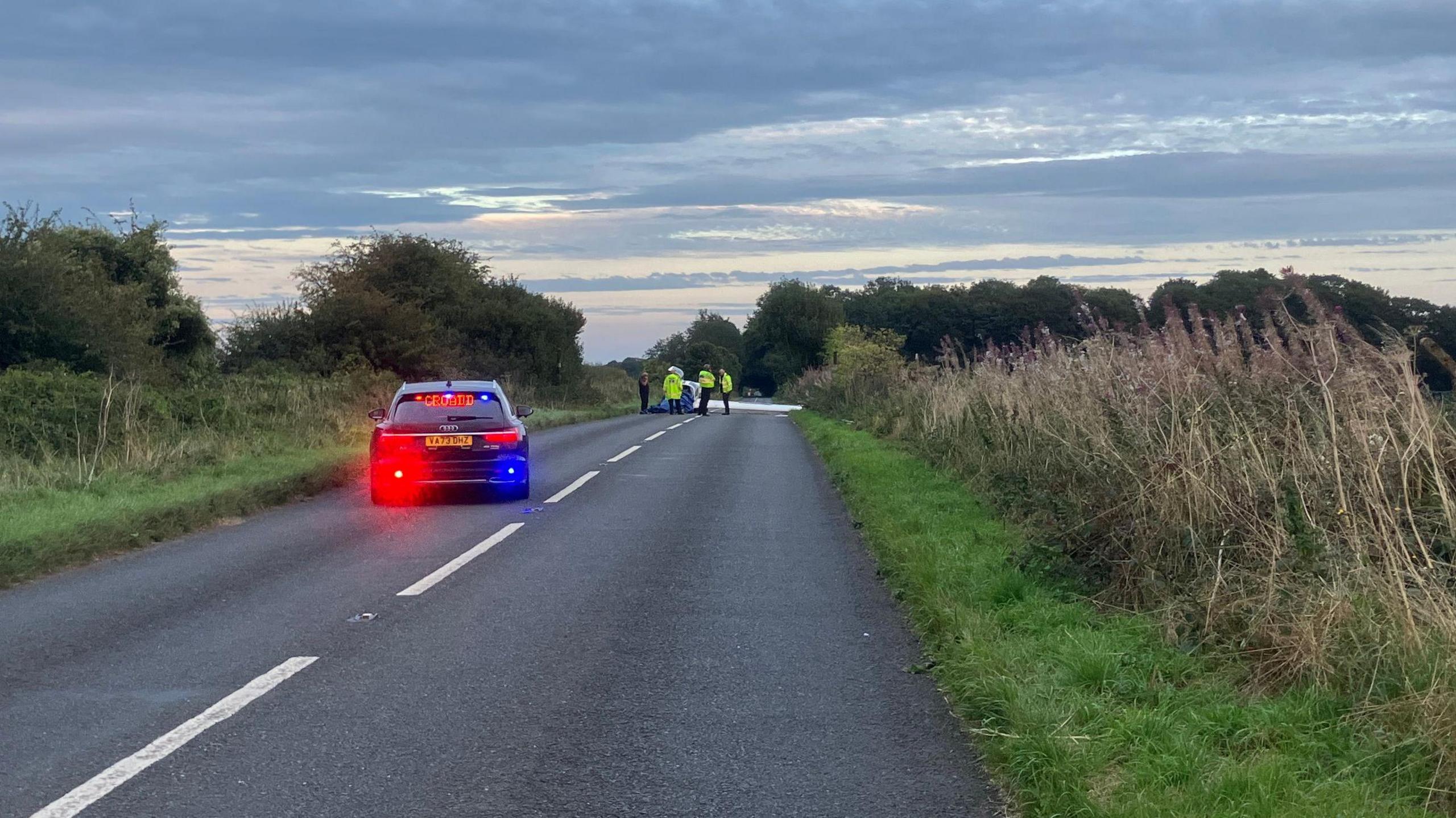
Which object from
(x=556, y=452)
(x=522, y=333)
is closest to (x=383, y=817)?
(x=556, y=452)

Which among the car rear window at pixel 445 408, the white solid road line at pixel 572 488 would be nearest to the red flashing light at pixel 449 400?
the car rear window at pixel 445 408

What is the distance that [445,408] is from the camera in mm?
16016

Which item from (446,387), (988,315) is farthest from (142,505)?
(988,315)

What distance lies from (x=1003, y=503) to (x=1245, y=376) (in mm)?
3263

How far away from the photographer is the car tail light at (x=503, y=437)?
1575 centimetres

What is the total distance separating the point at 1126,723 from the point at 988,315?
52.2 meters

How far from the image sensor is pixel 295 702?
6.36m

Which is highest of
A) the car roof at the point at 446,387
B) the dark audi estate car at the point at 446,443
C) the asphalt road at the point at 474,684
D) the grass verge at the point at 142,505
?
the car roof at the point at 446,387

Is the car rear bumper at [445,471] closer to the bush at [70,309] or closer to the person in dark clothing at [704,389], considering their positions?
the bush at [70,309]

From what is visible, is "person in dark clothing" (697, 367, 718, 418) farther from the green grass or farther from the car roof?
the green grass

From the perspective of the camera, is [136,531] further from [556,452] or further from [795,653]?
[556,452]

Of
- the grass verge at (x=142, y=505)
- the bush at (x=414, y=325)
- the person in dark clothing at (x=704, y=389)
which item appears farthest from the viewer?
the person in dark clothing at (x=704, y=389)

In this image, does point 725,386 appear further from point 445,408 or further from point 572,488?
point 445,408

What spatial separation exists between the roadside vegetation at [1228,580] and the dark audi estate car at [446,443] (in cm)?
607
